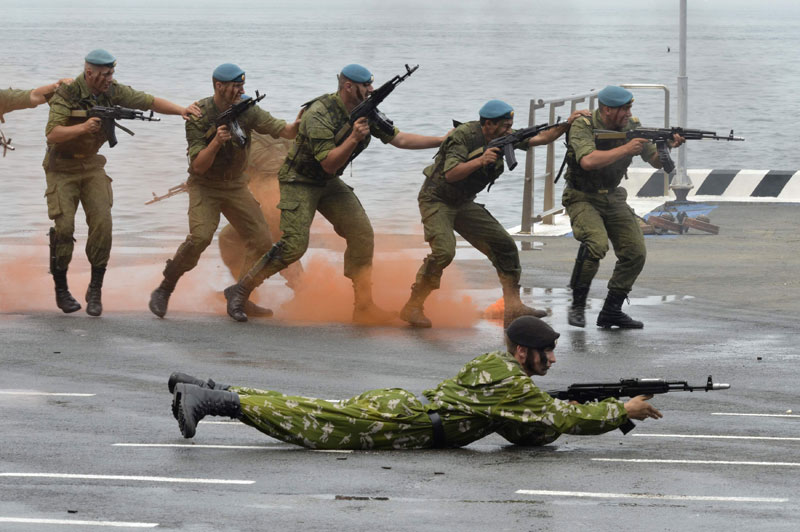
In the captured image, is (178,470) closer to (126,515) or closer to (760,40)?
(126,515)

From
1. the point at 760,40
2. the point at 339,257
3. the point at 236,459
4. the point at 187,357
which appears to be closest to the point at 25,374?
the point at 187,357

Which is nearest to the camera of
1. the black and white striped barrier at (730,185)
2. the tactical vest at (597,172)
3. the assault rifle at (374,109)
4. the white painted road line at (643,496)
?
the white painted road line at (643,496)

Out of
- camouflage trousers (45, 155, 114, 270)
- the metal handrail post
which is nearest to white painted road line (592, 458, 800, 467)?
camouflage trousers (45, 155, 114, 270)

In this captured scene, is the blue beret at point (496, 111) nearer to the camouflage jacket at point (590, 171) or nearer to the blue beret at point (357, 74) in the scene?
the camouflage jacket at point (590, 171)

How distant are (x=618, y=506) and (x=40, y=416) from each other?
3.54 metres

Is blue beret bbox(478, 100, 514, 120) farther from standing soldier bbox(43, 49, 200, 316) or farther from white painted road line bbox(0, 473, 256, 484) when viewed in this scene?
white painted road line bbox(0, 473, 256, 484)

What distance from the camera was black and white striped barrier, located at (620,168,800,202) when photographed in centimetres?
2072

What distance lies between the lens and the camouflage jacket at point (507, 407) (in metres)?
7.63

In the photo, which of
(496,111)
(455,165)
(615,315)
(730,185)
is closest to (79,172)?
(455,165)

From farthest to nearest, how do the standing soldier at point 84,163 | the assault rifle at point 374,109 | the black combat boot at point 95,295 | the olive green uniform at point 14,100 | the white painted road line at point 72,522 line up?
the olive green uniform at point 14,100
the black combat boot at point 95,295
the standing soldier at point 84,163
the assault rifle at point 374,109
the white painted road line at point 72,522

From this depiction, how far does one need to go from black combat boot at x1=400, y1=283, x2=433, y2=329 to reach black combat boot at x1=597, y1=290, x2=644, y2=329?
4.41ft

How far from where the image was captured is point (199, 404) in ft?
25.1

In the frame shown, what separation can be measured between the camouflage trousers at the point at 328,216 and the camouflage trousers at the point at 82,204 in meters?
1.38

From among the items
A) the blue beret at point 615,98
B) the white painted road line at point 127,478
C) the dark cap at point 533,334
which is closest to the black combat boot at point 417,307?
the blue beret at point 615,98
